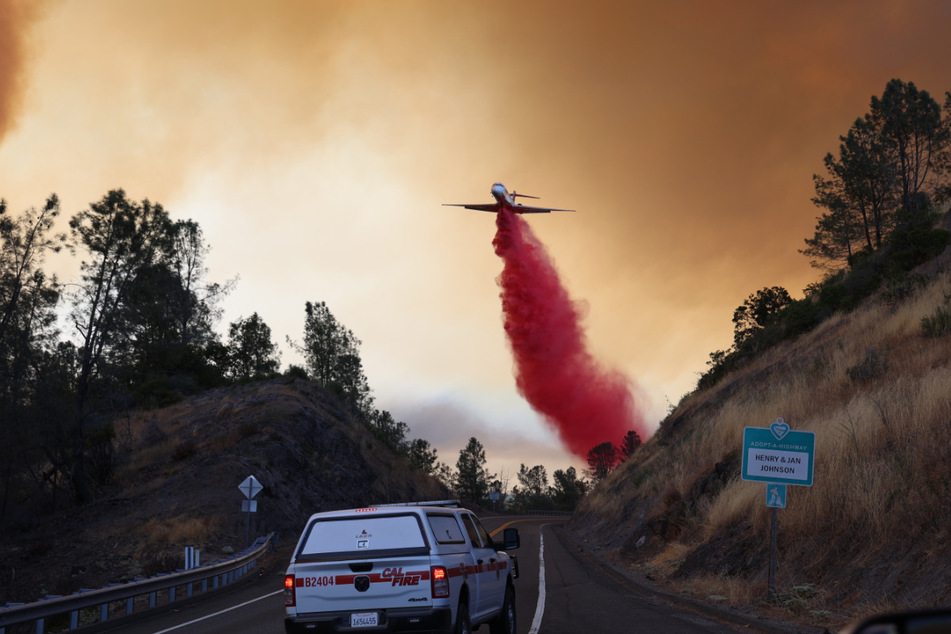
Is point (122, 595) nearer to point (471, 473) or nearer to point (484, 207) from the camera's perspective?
point (484, 207)

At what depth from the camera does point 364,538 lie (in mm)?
8625

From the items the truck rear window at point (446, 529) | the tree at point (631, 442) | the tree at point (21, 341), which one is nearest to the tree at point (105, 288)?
the tree at point (21, 341)

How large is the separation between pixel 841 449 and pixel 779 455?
285cm

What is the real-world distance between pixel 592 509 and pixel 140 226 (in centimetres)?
3092

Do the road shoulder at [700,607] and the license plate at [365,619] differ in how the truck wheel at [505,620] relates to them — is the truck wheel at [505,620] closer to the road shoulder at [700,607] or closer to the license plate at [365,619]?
the license plate at [365,619]

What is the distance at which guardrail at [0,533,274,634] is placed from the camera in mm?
12015

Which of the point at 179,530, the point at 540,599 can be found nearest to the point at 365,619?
the point at 540,599

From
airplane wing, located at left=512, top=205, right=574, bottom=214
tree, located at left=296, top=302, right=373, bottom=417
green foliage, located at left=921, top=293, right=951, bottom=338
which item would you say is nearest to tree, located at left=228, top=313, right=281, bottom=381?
tree, located at left=296, top=302, right=373, bottom=417

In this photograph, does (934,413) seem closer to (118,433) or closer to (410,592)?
(410,592)

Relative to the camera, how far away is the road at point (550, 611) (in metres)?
12.3

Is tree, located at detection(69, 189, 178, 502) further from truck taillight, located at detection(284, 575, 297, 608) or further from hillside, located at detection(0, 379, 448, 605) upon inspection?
truck taillight, located at detection(284, 575, 297, 608)

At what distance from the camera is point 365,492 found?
175 feet

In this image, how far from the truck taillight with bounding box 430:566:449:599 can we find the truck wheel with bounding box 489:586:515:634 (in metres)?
3.04

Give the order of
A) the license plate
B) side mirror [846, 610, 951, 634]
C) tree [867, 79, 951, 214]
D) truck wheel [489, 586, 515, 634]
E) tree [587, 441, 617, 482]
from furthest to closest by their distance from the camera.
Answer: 1. tree [587, 441, 617, 482]
2. tree [867, 79, 951, 214]
3. truck wheel [489, 586, 515, 634]
4. the license plate
5. side mirror [846, 610, 951, 634]
